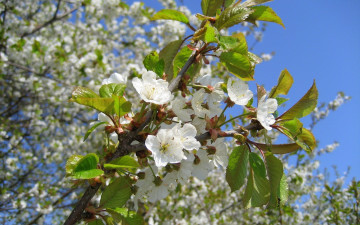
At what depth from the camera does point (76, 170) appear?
0.86 metres

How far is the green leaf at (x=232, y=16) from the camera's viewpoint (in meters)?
1.03

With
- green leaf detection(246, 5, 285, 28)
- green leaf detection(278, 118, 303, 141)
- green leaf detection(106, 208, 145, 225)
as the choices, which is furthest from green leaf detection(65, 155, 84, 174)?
green leaf detection(246, 5, 285, 28)

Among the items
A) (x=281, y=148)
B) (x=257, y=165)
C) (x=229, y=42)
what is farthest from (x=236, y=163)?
(x=229, y=42)

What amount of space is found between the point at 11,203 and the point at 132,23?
497 cm

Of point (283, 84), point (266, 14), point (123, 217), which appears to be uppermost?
point (266, 14)

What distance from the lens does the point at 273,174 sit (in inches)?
40.6

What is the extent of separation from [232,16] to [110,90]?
56 cm

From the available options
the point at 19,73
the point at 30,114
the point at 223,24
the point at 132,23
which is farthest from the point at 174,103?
the point at 132,23

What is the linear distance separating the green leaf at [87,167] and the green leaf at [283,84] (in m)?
0.75

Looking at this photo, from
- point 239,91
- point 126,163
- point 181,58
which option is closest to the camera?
point 126,163

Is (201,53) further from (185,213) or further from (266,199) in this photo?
(185,213)

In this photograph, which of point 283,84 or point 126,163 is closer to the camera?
point 126,163

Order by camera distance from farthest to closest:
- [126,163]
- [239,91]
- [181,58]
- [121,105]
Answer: [181,58] < [239,91] < [121,105] < [126,163]

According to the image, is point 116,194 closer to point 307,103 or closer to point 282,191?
point 282,191
